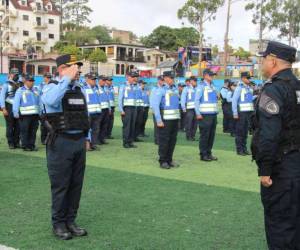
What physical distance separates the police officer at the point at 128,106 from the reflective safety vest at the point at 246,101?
9.49 feet

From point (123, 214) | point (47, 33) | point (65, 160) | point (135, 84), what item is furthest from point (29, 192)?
point (47, 33)

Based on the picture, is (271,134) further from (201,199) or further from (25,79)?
(25,79)

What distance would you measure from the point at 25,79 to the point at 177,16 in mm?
34527

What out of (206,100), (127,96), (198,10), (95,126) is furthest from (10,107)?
(198,10)

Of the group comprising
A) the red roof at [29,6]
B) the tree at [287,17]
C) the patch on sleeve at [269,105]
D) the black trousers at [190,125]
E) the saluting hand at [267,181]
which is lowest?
the black trousers at [190,125]

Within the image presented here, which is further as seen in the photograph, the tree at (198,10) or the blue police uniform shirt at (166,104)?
the tree at (198,10)

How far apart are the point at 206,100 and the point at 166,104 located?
130cm

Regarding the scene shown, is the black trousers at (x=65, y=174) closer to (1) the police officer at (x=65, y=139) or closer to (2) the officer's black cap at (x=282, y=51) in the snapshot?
(1) the police officer at (x=65, y=139)

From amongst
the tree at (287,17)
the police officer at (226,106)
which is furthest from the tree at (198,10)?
the police officer at (226,106)

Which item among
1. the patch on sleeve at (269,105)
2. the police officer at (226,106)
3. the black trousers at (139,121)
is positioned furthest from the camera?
the police officer at (226,106)

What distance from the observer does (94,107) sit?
475 inches

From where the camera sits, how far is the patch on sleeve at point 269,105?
3707mm

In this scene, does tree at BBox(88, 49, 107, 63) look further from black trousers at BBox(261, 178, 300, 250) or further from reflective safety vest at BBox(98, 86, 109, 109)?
black trousers at BBox(261, 178, 300, 250)

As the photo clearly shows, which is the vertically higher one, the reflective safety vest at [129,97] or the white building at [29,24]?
the white building at [29,24]
